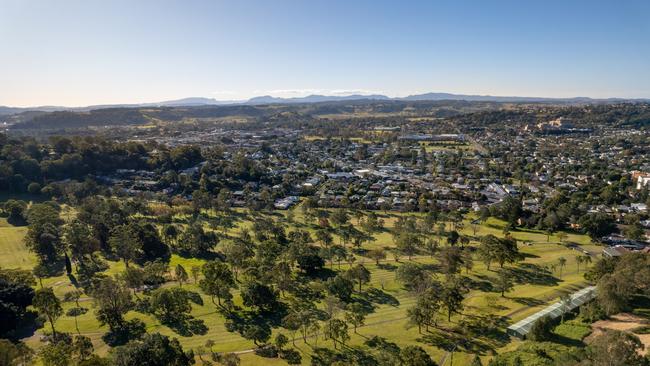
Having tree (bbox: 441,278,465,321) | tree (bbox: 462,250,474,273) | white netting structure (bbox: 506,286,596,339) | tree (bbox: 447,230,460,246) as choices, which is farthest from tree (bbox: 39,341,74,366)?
tree (bbox: 447,230,460,246)

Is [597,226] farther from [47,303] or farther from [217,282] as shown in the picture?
[47,303]

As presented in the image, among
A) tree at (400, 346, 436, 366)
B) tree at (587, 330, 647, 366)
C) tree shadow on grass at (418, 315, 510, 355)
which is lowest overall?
tree shadow on grass at (418, 315, 510, 355)

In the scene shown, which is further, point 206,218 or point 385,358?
point 206,218

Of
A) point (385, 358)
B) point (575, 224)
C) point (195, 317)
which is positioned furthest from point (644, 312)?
point (195, 317)

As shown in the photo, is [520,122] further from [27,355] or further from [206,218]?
[27,355]

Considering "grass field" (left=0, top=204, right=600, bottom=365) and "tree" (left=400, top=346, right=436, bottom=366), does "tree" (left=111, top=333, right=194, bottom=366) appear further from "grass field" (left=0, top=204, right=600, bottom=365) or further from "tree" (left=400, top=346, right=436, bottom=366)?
"tree" (left=400, top=346, right=436, bottom=366)
